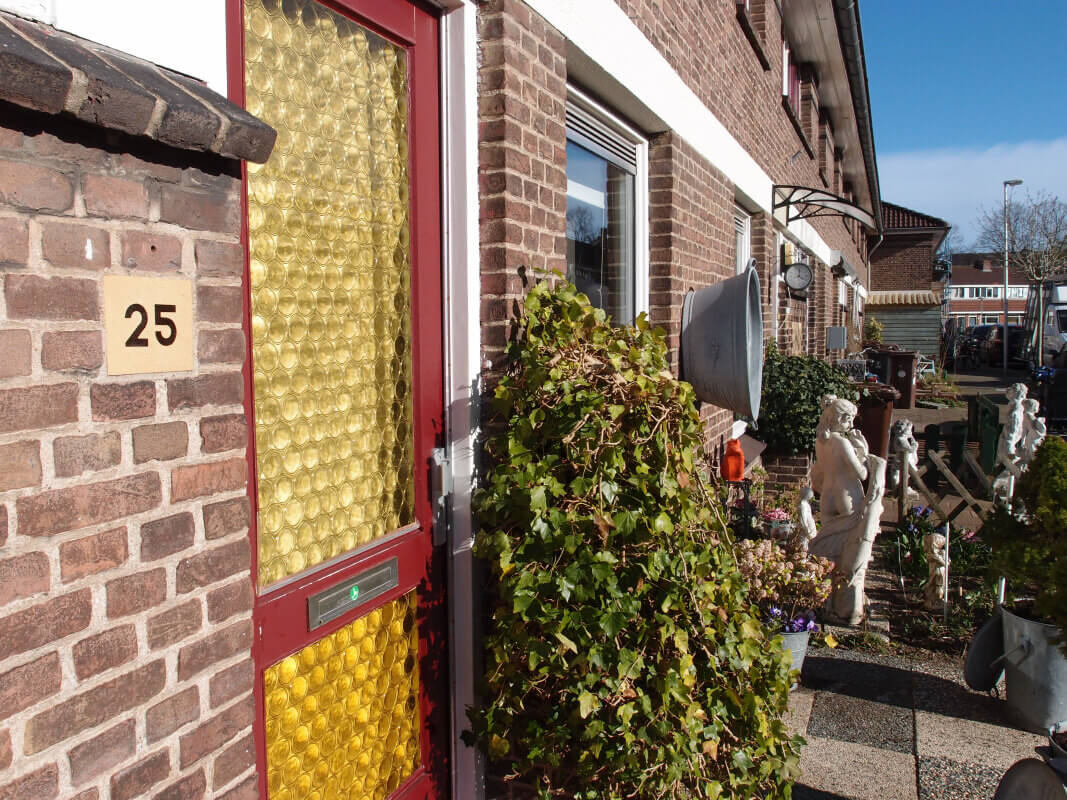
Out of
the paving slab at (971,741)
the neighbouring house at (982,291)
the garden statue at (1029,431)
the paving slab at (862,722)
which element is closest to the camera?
the paving slab at (971,741)

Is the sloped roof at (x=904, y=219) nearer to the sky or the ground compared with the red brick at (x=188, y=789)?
nearer to the sky

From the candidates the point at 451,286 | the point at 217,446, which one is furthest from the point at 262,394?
the point at 451,286

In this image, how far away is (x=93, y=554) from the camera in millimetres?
1514

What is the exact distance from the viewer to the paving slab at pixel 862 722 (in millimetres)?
3973

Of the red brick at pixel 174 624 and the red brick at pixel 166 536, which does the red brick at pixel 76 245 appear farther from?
the red brick at pixel 174 624

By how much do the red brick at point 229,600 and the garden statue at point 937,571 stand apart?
4777 millimetres

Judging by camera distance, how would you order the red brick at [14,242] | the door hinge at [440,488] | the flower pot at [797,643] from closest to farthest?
the red brick at [14,242] < the door hinge at [440,488] < the flower pot at [797,643]

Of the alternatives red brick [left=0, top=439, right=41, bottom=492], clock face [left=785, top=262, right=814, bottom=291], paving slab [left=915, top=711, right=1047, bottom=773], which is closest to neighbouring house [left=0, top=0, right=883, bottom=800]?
red brick [left=0, top=439, right=41, bottom=492]

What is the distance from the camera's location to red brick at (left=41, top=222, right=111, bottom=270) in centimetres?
143

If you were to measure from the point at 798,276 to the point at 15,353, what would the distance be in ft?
32.4

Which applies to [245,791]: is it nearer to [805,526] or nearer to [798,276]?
[805,526]

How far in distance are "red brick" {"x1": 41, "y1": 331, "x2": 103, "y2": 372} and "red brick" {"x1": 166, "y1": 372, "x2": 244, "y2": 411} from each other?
6.7 inches

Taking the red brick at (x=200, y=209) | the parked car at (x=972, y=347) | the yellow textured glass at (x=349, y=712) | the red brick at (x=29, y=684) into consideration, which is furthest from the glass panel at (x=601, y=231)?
the parked car at (x=972, y=347)

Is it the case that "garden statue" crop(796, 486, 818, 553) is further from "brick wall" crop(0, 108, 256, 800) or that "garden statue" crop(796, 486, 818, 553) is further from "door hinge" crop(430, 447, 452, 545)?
"brick wall" crop(0, 108, 256, 800)
